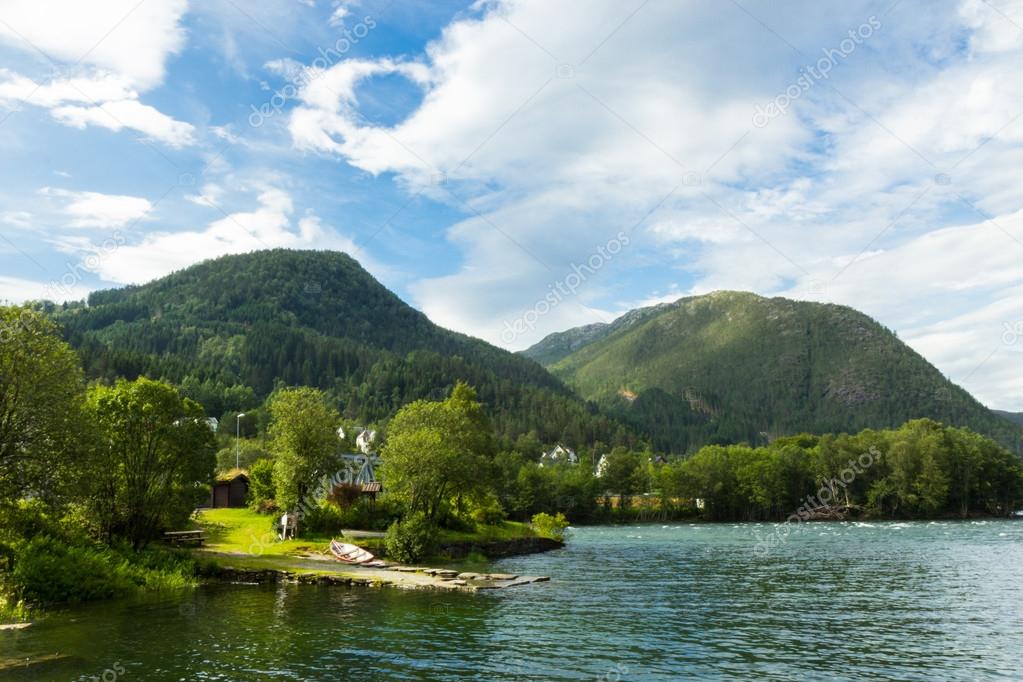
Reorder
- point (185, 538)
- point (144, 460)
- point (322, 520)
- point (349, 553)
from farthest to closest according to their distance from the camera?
1. point (322, 520)
2. point (185, 538)
3. point (349, 553)
4. point (144, 460)

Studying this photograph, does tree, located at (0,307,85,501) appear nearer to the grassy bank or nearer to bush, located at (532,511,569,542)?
the grassy bank

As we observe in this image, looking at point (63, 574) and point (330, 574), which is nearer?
point (63, 574)

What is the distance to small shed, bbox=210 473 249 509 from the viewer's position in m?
87.3

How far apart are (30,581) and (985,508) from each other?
171m

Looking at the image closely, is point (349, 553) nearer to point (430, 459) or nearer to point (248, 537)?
point (430, 459)

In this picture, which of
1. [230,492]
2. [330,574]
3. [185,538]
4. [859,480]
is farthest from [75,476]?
[859,480]

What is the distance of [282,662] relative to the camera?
83.4 feet

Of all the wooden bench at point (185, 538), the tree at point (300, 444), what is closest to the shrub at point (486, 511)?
the tree at point (300, 444)

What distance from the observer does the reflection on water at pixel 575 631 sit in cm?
2488

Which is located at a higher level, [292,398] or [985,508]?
[292,398]

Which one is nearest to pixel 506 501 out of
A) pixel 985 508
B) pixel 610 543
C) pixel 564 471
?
pixel 564 471

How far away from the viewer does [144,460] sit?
48375 millimetres

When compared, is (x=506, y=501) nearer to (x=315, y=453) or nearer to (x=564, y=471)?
(x=564, y=471)

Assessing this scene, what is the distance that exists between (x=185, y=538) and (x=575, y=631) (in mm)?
39248
